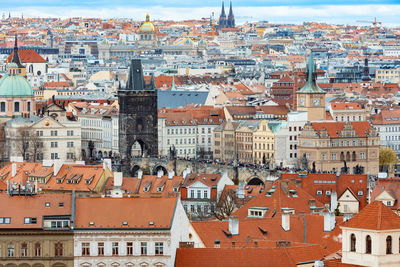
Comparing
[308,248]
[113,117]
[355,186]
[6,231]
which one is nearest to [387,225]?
[308,248]

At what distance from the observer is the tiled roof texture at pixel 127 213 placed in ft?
213

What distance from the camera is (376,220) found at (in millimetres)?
57094

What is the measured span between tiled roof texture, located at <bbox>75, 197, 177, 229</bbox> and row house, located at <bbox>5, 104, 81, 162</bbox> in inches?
3028

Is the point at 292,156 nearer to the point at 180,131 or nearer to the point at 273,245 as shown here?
the point at 180,131

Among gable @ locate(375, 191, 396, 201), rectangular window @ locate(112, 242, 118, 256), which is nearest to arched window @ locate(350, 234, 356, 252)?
rectangular window @ locate(112, 242, 118, 256)

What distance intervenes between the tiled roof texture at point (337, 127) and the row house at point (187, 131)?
1866 centimetres

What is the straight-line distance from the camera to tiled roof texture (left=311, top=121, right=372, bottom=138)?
142125 millimetres

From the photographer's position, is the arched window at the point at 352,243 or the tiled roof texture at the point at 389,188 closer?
the arched window at the point at 352,243

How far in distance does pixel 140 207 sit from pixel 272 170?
5962cm

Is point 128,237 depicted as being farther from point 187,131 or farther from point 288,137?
point 187,131

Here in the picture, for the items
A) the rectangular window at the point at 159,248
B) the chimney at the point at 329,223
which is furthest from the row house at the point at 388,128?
the rectangular window at the point at 159,248

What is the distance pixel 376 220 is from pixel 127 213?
12055 mm

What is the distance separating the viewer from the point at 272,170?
409 feet

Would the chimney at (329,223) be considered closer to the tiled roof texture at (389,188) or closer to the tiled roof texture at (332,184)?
the tiled roof texture at (389,188)
